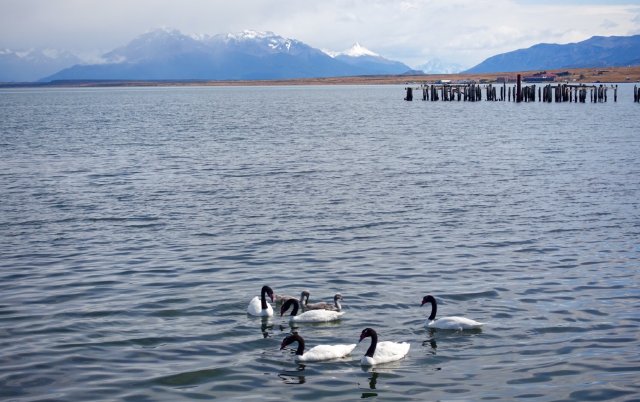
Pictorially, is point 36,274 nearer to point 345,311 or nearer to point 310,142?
point 345,311

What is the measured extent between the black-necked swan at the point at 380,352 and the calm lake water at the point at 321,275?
0.21 m

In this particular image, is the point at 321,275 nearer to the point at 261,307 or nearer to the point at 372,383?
the point at 261,307

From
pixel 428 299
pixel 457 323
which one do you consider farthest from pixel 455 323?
pixel 428 299

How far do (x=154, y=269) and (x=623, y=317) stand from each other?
39.3 feet

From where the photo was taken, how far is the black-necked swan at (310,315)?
17.1m

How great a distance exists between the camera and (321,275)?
20.9 meters

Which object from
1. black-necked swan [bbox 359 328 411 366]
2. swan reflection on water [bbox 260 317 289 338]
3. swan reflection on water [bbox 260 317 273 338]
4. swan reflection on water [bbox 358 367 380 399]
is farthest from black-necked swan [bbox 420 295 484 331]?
swan reflection on water [bbox 260 317 273 338]

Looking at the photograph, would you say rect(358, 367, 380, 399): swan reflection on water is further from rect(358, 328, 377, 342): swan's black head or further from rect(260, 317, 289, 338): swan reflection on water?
rect(260, 317, 289, 338): swan reflection on water

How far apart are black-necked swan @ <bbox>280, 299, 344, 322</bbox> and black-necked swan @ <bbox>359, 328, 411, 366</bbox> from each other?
2368 mm

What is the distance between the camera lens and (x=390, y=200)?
31859 mm

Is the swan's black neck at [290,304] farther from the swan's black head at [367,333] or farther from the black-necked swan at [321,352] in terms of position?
the swan's black head at [367,333]

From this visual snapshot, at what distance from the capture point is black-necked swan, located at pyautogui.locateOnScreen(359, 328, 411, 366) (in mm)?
14445

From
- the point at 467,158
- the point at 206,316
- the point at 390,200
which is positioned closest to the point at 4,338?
the point at 206,316

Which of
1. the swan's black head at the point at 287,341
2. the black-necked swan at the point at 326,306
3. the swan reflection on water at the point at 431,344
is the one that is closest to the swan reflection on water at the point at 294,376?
the swan's black head at the point at 287,341
